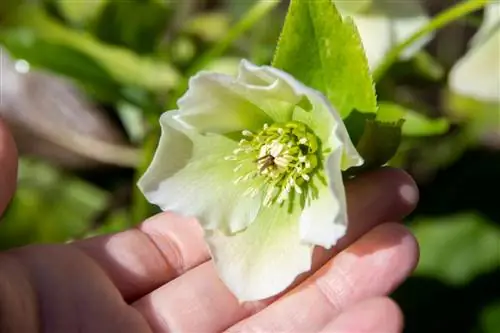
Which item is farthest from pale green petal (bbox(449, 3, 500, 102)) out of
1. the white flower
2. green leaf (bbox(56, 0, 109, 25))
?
green leaf (bbox(56, 0, 109, 25))

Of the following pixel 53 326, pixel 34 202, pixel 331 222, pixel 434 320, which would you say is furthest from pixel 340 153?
pixel 34 202

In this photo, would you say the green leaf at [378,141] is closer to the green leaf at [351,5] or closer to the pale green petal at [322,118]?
the pale green petal at [322,118]

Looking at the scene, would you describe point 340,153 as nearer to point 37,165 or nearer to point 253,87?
point 253,87

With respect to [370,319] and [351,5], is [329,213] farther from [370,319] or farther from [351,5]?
[351,5]

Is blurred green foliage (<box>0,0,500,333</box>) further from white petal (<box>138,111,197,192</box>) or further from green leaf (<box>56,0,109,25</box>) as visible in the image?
white petal (<box>138,111,197,192</box>)

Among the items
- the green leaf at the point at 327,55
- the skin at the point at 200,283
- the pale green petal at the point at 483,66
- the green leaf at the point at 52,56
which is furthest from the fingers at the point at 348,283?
the green leaf at the point at 52,56
